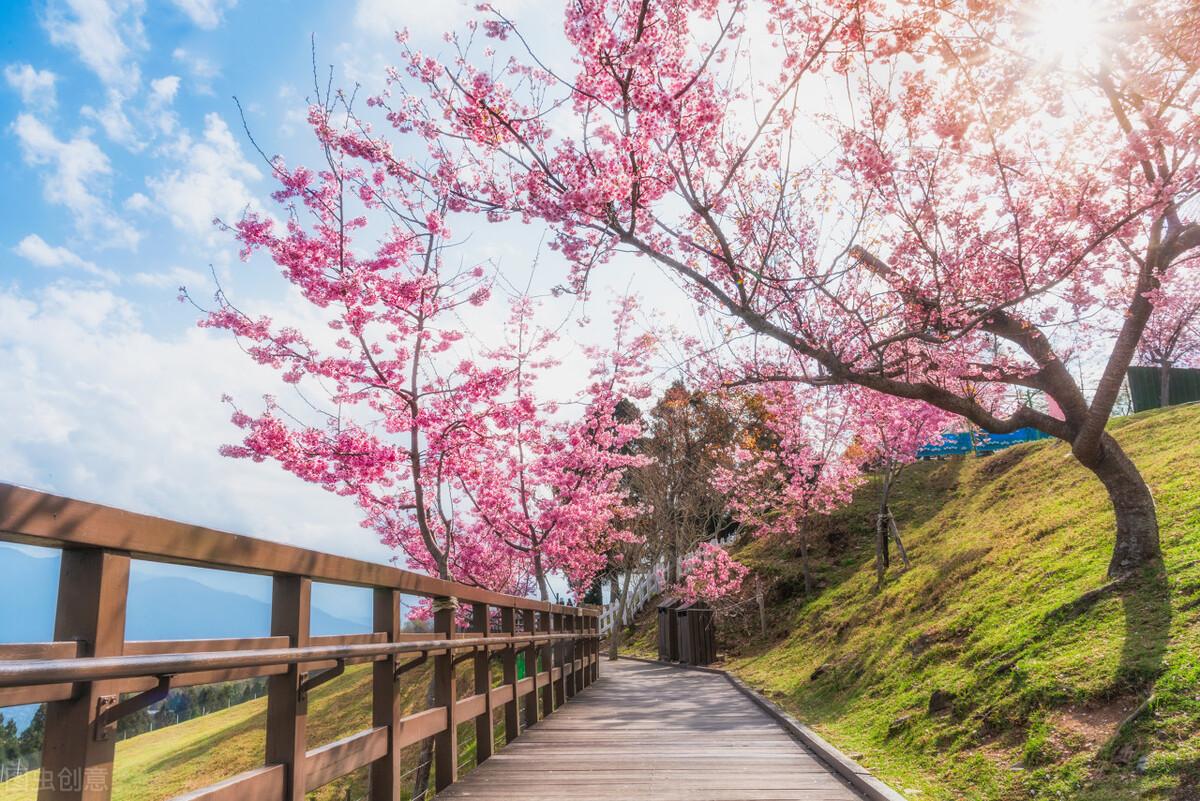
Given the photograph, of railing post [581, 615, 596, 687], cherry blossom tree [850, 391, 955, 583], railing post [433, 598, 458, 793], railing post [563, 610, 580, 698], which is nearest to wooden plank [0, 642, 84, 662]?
railing post [433, 598, 458, 793]

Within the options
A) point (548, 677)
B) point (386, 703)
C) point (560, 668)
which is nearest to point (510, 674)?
point (548, 677)

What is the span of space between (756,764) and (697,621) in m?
13.9

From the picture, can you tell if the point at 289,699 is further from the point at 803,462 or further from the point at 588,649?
the point at 803,462

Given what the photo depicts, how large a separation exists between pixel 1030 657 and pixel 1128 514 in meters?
2.14

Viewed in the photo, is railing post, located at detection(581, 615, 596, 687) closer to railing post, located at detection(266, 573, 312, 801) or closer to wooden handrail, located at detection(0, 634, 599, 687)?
wooden handrail, located at detection(0, 634, 599, 687)

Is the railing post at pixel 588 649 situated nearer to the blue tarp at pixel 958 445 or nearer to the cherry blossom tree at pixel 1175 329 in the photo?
the cherry blossom tree at pixel 1175 329

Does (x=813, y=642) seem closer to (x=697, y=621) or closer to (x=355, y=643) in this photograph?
(x=697, y=621)

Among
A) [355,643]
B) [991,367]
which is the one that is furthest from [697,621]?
[355,643]

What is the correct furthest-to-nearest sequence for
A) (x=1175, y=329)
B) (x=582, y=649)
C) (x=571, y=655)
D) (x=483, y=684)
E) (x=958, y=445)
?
(x=958, y=445), (x=1175, y=329), (x=582, y=649), (x=571, y=655), (x=483, y=684)

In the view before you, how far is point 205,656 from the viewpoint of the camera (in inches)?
87.4

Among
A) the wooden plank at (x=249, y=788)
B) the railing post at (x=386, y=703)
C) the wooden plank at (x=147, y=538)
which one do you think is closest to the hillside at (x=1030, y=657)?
the railing post at (x=386, y=703)

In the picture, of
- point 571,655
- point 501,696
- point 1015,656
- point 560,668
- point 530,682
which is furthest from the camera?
point 571,655

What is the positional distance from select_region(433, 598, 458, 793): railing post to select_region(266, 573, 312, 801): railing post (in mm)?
2106

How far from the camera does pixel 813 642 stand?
52.4 feet
